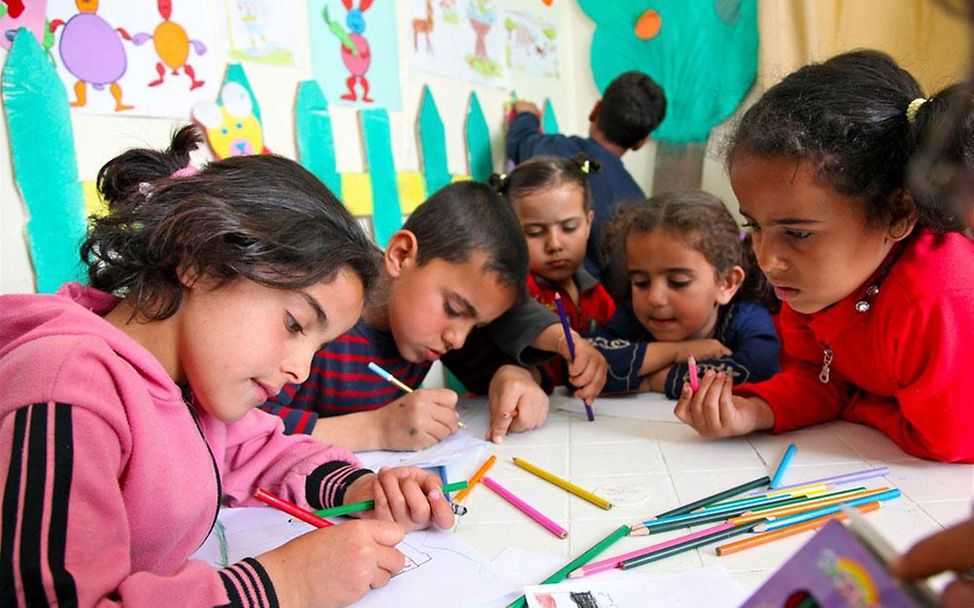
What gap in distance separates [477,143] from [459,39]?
267mm

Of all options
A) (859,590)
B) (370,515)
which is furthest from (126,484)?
(859,590)

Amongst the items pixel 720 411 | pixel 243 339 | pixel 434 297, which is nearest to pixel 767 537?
pixel 720 411

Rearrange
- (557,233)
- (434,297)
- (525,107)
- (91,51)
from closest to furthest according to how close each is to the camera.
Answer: (91,51), (434,297), (557,233), (525,107)

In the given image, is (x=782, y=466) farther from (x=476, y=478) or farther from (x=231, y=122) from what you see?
(x=231, y=122)

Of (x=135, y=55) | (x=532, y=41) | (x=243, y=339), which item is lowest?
(x=243, y=339)

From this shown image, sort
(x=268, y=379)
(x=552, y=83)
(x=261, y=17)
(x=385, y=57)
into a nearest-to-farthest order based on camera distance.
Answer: (x=268, y=379) < (x=261, y=17) < (x=385, y=57) < (x=552, y=83)

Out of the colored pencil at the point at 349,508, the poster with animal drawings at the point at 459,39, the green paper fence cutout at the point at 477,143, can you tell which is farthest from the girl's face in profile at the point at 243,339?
the green paper fence cutout at the point at 477,143

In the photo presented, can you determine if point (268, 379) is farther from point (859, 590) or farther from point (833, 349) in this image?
point (833, 349)

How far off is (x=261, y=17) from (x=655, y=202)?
0.81 m

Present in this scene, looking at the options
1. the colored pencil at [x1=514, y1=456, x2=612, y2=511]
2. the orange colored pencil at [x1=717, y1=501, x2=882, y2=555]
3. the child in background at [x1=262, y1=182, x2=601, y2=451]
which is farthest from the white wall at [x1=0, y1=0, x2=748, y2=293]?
the orange colored pencil at [x1=717, y1=501, x2=882, y2=555]

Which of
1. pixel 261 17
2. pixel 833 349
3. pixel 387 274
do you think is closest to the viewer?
pixel 833 349

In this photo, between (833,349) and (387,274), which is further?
(387,274)

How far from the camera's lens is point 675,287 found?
130 centimetres

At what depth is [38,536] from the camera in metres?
0.41
